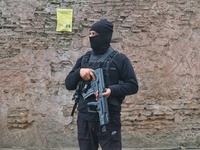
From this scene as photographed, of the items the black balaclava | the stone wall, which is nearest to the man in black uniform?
the black balaclava

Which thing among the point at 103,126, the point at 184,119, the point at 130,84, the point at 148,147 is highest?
the point at 130,84

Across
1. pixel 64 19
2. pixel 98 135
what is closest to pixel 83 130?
pixel 98 135

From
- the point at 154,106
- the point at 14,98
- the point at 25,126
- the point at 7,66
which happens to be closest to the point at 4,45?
the point at 7,66

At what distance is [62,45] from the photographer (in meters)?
5.42

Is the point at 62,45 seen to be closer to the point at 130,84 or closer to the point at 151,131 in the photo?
the point at 151,131

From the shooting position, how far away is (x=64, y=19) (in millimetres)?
5383

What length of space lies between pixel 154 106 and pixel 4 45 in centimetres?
245

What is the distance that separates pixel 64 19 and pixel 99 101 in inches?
109

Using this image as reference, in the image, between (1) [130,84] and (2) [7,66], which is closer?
(1) [130,84]

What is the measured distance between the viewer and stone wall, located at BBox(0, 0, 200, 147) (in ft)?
17.6

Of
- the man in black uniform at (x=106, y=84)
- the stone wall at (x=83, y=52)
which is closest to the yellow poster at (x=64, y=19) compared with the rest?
the stone wall at (x=83, y=52)

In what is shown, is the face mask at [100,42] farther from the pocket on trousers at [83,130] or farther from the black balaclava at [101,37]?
the pocket on trousers at [83,130]

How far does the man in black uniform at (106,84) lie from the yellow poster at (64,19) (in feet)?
7.80

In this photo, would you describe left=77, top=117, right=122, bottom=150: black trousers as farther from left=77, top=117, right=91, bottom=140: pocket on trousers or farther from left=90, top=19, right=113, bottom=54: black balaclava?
left=90, top=19, right=113, bottom=54: black balaclava
